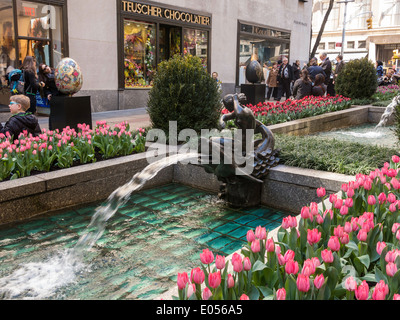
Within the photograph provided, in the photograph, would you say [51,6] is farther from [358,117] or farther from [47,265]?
[47,265]

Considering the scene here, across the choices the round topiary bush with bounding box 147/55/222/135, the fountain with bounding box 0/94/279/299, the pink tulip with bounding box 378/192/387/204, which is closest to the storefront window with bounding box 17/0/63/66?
the round topiary bush with bounding box 147/55/222/135

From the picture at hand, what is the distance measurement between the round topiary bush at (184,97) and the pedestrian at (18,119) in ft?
6.98

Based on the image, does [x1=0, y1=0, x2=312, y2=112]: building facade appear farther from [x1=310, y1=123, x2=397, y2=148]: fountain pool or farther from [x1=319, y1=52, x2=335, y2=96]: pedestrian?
[x1=310, y1=123, x2=397, y2=148]: fountain pool

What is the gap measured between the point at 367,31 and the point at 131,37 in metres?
48.7

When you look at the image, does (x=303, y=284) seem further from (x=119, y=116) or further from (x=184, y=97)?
(x=119, y=116)

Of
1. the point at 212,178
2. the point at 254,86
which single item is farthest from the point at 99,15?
the point at 212,178

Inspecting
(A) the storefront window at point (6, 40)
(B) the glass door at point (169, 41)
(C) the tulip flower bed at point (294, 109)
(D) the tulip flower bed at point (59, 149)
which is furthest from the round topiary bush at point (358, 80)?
(A) the storefront window at point (6, 40)

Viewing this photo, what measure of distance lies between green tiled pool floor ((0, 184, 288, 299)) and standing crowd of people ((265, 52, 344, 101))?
30.2 ft

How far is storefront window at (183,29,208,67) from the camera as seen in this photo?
1781cm

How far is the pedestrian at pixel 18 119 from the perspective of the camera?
20.7 feet

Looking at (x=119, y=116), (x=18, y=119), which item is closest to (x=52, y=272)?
(x=18, y=119)

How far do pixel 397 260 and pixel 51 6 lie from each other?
12.9 meters

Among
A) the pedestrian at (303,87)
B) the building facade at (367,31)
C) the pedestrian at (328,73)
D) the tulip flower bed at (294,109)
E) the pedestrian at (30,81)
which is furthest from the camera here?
the building facade at (367,31)

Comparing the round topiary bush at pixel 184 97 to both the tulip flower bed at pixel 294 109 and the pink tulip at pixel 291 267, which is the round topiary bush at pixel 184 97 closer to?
the tulip flower bed at pixel 294 109
